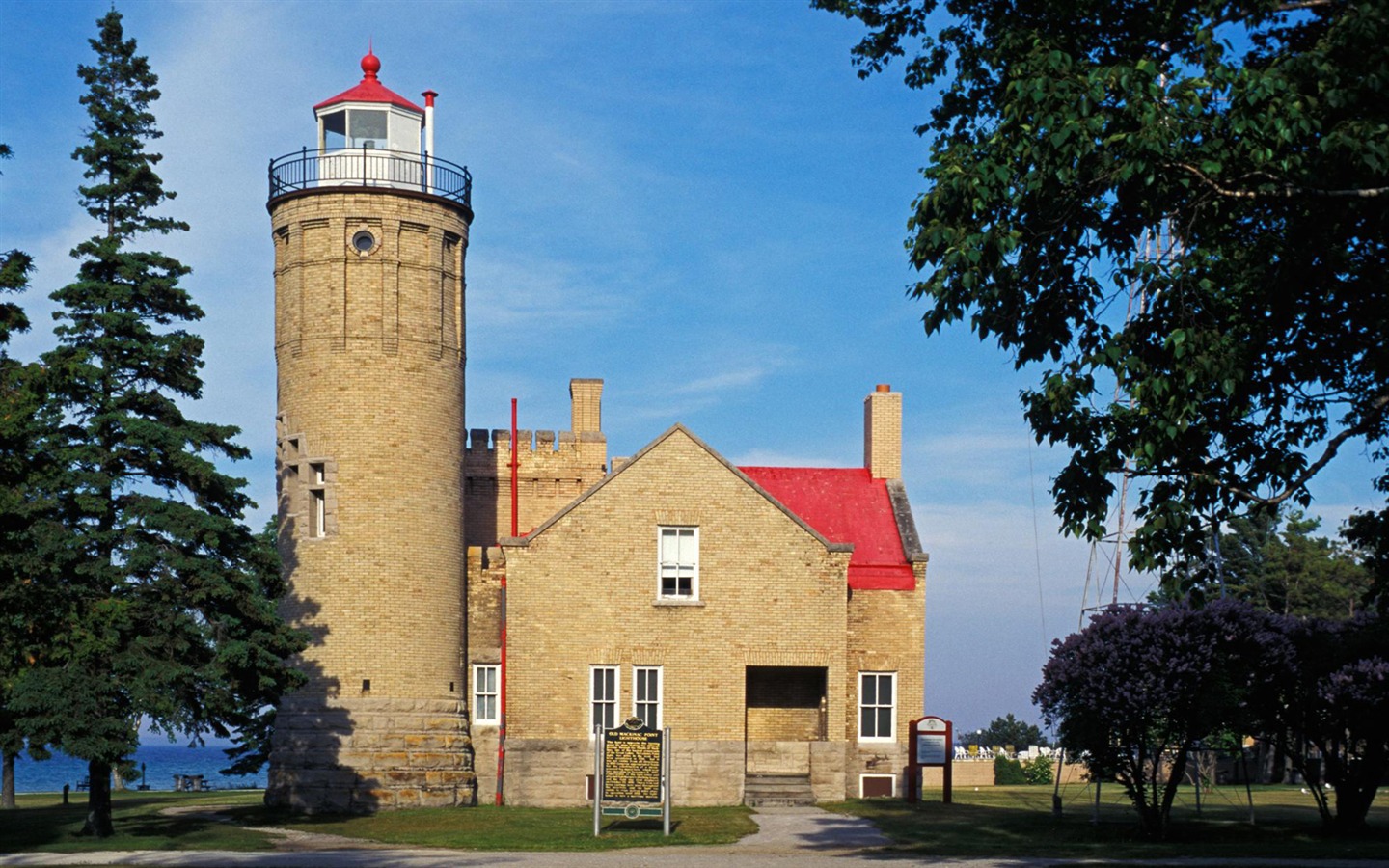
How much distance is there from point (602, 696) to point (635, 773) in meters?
8.47

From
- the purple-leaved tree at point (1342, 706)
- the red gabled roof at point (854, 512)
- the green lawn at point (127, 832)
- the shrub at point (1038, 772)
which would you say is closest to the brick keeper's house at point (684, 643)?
the red gabled roof at point (854, 512)

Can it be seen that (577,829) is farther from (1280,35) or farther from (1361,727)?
(1280,35)

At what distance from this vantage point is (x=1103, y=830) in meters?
28.0

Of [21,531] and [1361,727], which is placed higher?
[21,531]

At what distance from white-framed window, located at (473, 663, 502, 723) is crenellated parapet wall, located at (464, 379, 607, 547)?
5.08 m

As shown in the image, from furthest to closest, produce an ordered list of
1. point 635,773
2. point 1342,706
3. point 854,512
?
point 854,512 < point 635,773 < point 1342,706

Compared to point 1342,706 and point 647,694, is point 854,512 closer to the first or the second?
point 647,694

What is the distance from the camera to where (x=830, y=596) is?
37438 millimetres

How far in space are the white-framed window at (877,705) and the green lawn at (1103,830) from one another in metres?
2.17

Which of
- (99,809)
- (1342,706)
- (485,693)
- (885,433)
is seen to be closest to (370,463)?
(485,693)

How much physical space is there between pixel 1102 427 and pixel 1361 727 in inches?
514

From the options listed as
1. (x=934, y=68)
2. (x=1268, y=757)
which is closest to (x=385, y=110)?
(x=934, y=68)

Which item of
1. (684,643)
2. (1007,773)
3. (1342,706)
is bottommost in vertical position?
(1007,773)

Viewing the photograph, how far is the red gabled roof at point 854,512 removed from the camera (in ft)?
130
